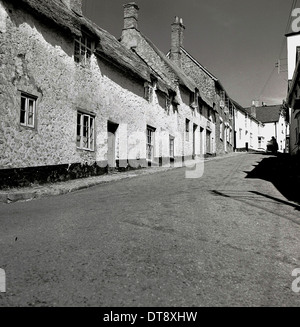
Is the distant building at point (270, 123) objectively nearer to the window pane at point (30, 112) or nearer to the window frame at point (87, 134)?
the window frame at point (87, 134)

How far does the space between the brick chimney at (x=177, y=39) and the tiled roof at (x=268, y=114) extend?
3809 cm

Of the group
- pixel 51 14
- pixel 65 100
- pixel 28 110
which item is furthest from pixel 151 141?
pixel 28 110

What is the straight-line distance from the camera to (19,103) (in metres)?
9.58

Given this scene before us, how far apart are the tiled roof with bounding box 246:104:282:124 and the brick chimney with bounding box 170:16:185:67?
1499 inches

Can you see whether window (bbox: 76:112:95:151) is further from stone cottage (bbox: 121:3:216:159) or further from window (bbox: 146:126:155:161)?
stone cottage (bbox: 121:3:216:159)

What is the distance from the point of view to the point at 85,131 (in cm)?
1340

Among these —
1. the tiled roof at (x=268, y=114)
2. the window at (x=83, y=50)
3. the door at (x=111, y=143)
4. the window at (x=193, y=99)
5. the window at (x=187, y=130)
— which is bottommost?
the door at (x=111, y=143)

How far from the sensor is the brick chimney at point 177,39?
28884 millimetres

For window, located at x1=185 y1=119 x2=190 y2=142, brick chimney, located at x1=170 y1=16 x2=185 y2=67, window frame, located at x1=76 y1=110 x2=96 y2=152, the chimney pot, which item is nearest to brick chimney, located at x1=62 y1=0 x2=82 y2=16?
window frame, located at x1=76 y1=110 x2=96 y2=152

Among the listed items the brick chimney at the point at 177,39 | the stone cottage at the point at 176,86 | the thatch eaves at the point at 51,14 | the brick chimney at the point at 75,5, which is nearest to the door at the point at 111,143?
the thatch eaves at the point at 51,14

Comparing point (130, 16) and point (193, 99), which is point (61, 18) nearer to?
point (130, 16)
